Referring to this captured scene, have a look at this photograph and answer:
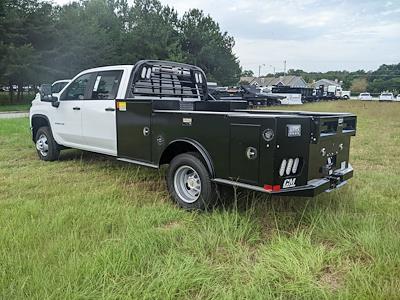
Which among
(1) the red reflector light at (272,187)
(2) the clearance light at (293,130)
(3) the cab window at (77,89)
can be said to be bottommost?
(1) the red reflector light at (272,187)

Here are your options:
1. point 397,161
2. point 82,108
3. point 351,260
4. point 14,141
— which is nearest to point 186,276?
point 351,260

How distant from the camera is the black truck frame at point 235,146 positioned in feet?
12.9

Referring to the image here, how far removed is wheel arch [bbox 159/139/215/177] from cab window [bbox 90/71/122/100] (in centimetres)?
171

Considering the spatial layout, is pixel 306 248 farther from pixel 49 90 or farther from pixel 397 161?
pixel 49 90

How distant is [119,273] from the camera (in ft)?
10.5

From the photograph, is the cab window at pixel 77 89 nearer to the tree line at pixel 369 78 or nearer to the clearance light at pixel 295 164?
the clearance light at pixel 295 164

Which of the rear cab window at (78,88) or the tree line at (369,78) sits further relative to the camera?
the tree line at (369,78)

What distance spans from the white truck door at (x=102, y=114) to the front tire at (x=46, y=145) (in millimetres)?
1253

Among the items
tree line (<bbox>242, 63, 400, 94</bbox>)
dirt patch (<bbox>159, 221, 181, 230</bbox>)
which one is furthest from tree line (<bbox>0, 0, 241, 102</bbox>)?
tree line (<bbox>242, 63, 400, 94</bbox>)

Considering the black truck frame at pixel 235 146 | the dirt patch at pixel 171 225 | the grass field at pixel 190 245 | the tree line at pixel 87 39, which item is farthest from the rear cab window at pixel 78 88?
the tree line at pixel 87 39

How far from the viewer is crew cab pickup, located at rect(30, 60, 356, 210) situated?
3.98 meters

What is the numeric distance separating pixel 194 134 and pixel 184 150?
437mm

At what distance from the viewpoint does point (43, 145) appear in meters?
8.05

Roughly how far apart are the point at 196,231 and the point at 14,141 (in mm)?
8039
